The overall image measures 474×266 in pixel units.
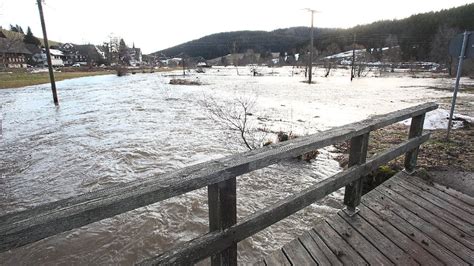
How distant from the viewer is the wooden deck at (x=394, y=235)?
2.41m

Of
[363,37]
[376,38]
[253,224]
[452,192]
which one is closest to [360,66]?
[452,192]

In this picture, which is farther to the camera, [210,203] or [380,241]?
[380,241]

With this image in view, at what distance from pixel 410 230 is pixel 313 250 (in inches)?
45.0

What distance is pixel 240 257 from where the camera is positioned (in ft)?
12.5

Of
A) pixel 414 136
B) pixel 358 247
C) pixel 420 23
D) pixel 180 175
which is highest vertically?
pixel 420 23

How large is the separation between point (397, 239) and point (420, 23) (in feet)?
355

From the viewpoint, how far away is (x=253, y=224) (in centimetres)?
197

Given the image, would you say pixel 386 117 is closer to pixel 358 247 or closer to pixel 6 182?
pixel 358 247

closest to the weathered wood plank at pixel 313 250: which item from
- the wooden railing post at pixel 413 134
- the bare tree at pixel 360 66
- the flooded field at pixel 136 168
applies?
the flooded field at pixel 136 168

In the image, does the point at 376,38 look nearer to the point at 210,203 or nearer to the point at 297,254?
the point at 297,254

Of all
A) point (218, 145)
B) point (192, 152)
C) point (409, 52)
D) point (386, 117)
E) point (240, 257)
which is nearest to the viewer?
point (386, 117)

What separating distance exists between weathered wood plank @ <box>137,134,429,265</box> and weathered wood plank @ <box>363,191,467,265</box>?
55 cm

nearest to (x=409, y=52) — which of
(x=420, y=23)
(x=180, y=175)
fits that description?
(x=420, y=23)

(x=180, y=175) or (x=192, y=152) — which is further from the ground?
(x=180, y=175)
